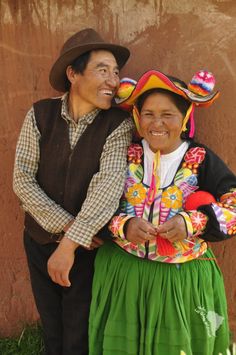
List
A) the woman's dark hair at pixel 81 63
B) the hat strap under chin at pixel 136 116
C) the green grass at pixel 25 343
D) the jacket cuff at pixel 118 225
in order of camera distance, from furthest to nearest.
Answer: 1. the green grass at pixel 25 343
2. the woman's dark hair at pixel 81 63
3. the hat strap under chin at pixel 136 116
4. the jacket cuff at pixel 118 225

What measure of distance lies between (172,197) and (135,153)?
331 mm

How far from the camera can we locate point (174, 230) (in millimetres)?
2344

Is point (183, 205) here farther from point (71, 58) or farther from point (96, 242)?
point (71, 58)

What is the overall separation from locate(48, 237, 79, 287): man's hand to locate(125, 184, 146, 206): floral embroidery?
0.37 m

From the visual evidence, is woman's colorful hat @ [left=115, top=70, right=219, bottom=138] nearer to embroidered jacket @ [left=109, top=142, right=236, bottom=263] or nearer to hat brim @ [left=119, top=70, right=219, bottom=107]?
hat brim @ [left=119, top=70, right=219, bottom=107]

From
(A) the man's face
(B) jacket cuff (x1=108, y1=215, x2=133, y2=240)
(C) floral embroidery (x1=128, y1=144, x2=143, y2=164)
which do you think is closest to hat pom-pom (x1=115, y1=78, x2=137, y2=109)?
(A) the man's face

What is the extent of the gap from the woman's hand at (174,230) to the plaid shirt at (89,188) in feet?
1.02

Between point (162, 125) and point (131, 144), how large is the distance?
0.99ft

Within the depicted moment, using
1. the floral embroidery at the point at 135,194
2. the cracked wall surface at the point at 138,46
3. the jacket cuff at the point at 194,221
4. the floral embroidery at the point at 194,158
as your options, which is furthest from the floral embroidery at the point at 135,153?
the cracked wall surface at the point at 138,46

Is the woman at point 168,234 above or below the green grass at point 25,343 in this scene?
above

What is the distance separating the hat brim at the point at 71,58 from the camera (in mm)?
2648

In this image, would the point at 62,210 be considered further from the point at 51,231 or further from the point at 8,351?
the point at 8,351

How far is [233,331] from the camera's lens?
3.22m

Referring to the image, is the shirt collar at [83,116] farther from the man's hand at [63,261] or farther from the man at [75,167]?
the man's hand at [63,261]
